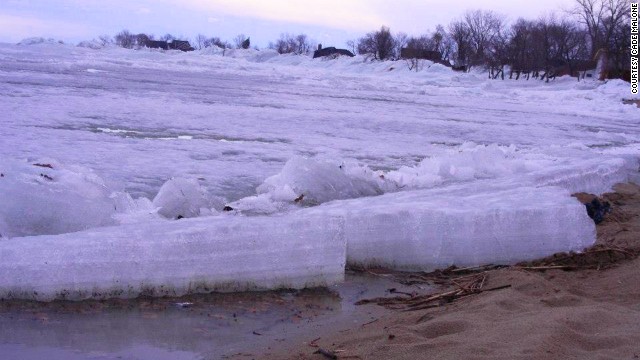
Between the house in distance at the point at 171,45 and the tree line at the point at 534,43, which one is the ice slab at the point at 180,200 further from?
the house in distance at the point at 171,45

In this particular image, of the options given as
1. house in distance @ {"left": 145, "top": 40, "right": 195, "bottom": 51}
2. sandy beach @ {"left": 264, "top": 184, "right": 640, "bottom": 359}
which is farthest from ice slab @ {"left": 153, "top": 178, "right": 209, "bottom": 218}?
house in distance @ {"left": 145, "top": 40, "right": 195, "bottom": 51}

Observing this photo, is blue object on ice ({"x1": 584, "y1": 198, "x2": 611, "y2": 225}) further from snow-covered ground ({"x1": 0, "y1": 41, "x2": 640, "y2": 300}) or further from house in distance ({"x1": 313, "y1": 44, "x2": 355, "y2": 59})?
house in distance ({"x1": 313, "y1": 44, "x2": 355, "y2": 59})

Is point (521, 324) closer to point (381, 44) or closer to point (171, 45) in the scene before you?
point (381, 44)

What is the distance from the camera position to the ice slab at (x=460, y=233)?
4.42 meters

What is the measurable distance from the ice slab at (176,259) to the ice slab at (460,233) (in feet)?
→ 1.30

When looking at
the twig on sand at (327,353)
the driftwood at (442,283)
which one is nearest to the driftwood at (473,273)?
the driftwood at (442,283)

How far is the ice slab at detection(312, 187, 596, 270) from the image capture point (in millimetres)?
4422

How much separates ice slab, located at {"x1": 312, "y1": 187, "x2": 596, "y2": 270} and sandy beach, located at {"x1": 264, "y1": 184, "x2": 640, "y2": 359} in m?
0.41

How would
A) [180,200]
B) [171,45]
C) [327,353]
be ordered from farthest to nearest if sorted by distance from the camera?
[171,45] < [180,200] < [327,353]

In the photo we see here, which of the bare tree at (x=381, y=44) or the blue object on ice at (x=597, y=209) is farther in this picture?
the bare tree at (x=381, y=44)

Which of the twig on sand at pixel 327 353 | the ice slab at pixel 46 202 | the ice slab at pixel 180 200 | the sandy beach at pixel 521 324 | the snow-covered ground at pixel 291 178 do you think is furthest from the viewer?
the ice slab at pixel 180 200

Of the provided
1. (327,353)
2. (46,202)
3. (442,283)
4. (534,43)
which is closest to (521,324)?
(327,353)

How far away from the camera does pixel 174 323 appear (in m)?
3.27

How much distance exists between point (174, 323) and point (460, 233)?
204cm
